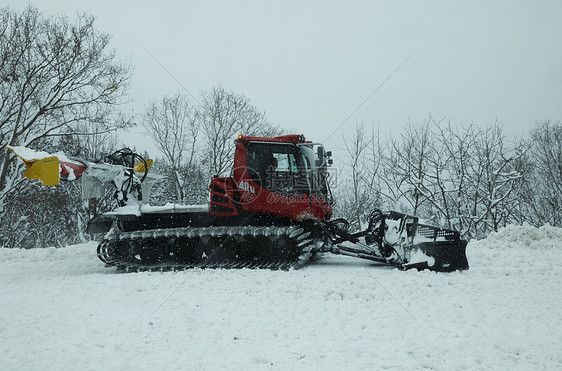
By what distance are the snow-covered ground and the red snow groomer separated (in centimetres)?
82

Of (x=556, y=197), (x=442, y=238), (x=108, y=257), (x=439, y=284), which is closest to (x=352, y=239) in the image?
(x=442, y=238)

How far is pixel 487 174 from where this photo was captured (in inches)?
744

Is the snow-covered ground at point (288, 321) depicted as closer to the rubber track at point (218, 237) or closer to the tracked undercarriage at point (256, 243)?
the tracked undercarriage at point (256, 243)

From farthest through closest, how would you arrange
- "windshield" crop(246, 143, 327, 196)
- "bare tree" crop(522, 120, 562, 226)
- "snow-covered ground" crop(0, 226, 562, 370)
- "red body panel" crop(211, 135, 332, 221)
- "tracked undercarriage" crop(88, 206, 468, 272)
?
1. "bare tree" crop(522, 120, 562, 226)
2. "windshield" crop(246, 143, 327, 196)
3. "red body panel" crop(211, 135, 332, 221)
4. "tracked undercarriage" crop(88, 206, 468, 272)
5. "snow-covered ground" crop(0, 226, 562, 370)

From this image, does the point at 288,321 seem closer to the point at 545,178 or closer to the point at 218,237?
the point at 218,237

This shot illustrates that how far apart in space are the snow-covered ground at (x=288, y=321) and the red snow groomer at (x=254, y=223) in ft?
2.68

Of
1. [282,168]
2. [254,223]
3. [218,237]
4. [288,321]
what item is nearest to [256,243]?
[254,223]

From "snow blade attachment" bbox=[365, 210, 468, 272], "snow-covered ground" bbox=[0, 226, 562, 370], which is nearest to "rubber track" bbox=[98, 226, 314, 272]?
"snow-covered ground" bbox=[0, 226, 562, 370]

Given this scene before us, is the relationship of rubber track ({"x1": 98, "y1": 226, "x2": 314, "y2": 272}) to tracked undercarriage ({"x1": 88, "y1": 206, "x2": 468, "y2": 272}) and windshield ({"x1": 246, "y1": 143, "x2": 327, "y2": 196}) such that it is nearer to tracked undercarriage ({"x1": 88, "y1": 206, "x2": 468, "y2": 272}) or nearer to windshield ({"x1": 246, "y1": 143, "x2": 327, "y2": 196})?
tracked undercarriage ({"x1": 88, "y1": 206, "x2": 468, "y2": 272})

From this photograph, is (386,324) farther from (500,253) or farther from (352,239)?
(500,253)

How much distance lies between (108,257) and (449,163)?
16516 millimetres

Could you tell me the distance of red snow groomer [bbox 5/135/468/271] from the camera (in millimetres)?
7848

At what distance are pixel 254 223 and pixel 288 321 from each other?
14.2ft

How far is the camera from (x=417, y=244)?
770 centimetres
